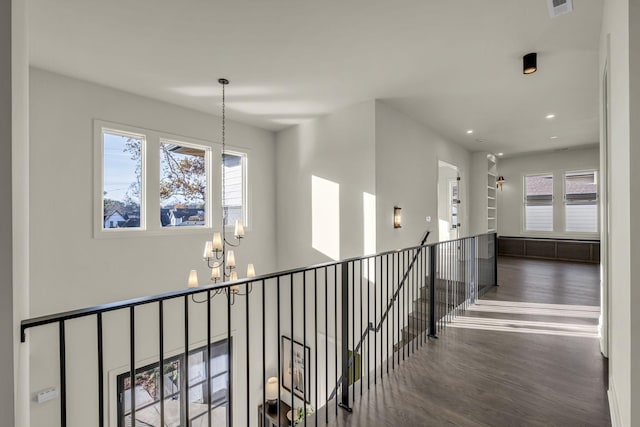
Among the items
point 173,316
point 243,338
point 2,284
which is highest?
point 2,284

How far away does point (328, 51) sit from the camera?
3.10m

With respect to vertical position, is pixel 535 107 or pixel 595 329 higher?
pixel 535 107

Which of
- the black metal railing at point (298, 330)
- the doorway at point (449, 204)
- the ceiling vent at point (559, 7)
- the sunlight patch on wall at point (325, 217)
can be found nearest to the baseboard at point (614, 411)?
the black metal railing at point (298, 330)

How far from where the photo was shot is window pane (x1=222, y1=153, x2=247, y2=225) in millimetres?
5480

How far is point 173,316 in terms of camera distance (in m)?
4.54

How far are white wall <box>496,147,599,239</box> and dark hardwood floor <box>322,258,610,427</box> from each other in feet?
17.4

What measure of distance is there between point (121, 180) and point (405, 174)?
432cm

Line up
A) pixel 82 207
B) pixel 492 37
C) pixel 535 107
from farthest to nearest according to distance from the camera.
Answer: pixel 535 107 < pixel 82 207 < pixel 492 37

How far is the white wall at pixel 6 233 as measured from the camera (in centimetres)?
95

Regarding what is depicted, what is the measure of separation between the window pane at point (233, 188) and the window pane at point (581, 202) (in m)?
8.68

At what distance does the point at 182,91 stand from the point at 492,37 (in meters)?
3.71

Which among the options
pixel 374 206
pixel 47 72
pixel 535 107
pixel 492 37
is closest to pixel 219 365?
pixel 374 206

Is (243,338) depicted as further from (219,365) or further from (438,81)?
(438,81)

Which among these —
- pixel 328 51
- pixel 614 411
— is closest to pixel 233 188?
pixel 328 51
